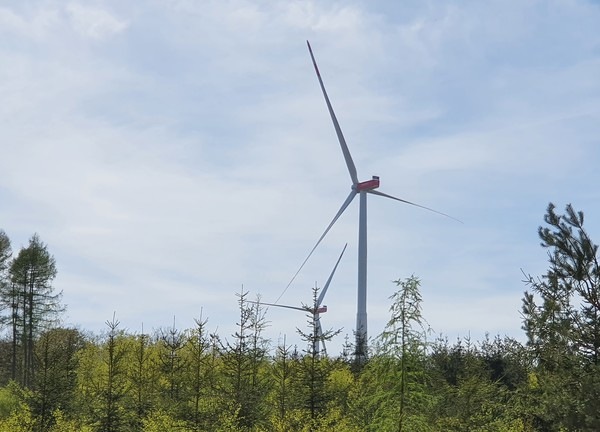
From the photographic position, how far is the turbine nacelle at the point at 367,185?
224 feet

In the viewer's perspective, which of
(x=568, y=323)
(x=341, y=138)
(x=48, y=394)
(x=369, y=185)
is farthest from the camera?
(x=369, y=185)

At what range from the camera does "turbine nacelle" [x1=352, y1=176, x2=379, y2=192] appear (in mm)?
68375

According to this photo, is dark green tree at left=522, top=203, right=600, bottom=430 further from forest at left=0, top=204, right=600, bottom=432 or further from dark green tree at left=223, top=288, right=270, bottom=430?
dark green tree at left=223, top=288, right=270, bottom=430

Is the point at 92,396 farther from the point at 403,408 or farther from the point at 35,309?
the point at 35,309

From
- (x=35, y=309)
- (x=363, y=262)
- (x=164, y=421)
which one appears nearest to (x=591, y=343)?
(x=164, y=421)

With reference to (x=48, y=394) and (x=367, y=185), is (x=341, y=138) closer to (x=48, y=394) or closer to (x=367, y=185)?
(x=367, y=185)

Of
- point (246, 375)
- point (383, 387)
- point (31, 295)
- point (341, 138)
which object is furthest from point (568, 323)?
point (31, 295)

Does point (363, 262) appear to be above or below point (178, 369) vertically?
above

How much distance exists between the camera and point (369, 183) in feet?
225

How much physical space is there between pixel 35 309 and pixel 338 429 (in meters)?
46.1

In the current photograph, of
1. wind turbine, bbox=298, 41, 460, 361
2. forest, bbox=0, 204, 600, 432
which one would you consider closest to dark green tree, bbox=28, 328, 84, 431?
forest, bbox=0, 204, 600, 432

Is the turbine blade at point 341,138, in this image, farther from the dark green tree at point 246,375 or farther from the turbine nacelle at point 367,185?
the dark green tree at point 246,375

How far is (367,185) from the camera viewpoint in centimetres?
6881

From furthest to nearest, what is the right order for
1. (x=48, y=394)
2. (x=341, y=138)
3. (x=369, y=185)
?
(x=369, y=185)
(x=341, y=138)
(x=48, y=394)
